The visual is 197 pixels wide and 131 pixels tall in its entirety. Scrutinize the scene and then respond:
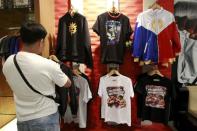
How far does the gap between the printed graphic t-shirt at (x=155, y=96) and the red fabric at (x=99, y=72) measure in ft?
0.92

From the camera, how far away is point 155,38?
343 cm

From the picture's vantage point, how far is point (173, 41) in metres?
3.50

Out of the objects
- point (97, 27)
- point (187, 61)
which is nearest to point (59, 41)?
point (97, 27)

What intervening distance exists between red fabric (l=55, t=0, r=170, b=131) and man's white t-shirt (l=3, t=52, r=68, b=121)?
1.84 metres

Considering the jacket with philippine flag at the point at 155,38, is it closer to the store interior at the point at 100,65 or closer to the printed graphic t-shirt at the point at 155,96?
the store interior at the point at 100,65

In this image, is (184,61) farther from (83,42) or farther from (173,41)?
(83,42)

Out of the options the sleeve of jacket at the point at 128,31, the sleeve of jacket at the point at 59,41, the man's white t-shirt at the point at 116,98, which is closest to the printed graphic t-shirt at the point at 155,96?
the man's white t-shirt at the point at 116,98

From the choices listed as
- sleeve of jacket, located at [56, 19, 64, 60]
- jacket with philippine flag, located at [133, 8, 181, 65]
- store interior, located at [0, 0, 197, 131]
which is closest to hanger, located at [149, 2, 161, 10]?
jacket with philippine flag, located at [133, 8, 181, 65]

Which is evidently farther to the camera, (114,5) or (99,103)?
(99,103)

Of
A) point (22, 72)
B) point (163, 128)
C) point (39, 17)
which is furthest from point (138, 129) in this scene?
point (22, 72)

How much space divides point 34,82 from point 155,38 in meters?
1.93

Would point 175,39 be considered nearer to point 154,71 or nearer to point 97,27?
point 154,71

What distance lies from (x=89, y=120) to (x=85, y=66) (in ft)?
2.48

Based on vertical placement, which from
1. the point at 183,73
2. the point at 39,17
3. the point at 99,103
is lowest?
the point at 99,103
